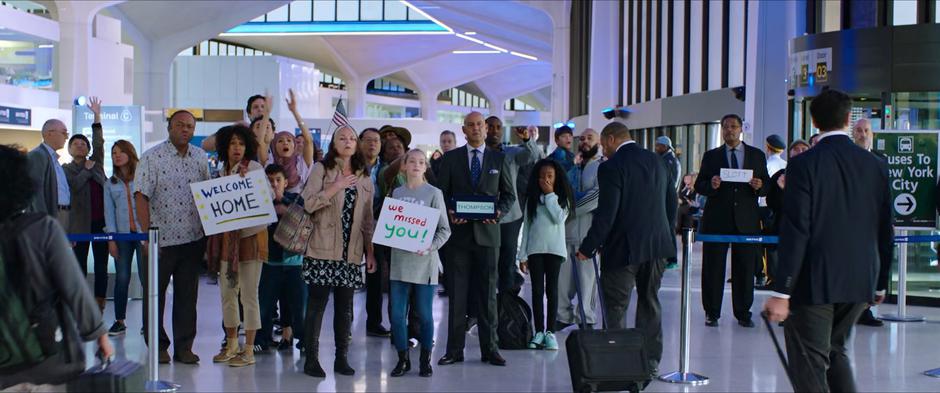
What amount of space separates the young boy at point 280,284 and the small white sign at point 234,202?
64 cm

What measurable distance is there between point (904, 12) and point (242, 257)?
8.67 metres

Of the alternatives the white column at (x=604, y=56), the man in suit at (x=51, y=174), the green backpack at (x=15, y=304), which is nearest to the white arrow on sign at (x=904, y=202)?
the man in suit at (x=51, y=174)

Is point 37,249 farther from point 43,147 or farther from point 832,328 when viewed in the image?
point 43,147

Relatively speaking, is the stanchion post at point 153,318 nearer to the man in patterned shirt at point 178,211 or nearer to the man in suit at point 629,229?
the man in patterned shirt at point 178,211

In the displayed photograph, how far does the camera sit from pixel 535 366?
7605mm

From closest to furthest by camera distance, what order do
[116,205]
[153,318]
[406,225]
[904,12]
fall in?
[153,318]
[406,225]
[116,205]
[904,12]

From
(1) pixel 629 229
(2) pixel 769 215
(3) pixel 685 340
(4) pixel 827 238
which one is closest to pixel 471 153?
(1) pixel 629 229

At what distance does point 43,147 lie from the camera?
7.97 meters

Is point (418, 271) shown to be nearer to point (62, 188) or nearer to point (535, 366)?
point (535, 366)

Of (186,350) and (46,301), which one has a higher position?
(46,301)

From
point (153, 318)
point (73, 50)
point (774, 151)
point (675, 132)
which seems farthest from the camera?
point (73, 50)

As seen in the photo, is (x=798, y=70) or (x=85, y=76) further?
(x=85, y=76)

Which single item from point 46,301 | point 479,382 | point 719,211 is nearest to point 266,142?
point 479,382

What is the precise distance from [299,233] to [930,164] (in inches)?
237
